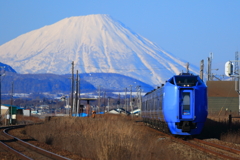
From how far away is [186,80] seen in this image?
2458 cm

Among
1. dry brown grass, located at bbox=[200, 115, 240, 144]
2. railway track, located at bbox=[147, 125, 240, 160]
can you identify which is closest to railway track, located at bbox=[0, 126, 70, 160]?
railway track, located at bbox=[147, 125, 240, 160]

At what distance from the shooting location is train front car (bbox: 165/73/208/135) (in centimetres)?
2392

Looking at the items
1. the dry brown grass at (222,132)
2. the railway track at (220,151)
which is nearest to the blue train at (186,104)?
the railway track at (220,151)

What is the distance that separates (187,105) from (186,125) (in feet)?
3.30

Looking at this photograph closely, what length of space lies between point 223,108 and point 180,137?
42.1 meters

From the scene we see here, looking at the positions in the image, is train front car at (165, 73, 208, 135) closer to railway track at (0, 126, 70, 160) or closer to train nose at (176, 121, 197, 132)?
train nose at (176, 121, 197, 132)

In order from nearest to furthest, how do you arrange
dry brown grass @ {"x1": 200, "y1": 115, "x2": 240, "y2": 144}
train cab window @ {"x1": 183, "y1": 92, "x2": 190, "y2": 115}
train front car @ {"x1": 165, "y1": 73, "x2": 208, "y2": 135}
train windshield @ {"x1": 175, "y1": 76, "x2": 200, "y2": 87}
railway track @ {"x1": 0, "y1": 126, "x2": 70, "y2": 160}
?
railway track @ {"x1": 0, "y1": 126, "x2": 70, "y2": 160}, train front car @ {"x1": 165, "y1": 73, "x2": 208, "y2": 135}, train cab window @ {"x1": 183, "y1": 92, "x2": 190, "y2": 115}, train windshield @ {"x1": 175, "y1": 76, "x2": 200, "y2": 87}, dry brown grass @ {"x1": 200, "y1": 115, "x2": 240, "y2": 144}

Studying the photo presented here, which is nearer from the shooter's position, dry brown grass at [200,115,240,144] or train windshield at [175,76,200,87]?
train windshield at [175,76,200,87]

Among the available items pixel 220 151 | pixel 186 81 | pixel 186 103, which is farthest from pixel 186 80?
pixel 220 151

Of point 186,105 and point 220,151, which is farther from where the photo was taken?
point 186,105

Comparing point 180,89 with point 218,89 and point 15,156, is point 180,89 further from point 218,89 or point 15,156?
point 218,89

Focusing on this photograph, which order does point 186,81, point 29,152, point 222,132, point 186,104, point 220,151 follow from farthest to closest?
1. point 222,132
2. point 186,81
3. point 186,104
4. point 220,151
5. point 29,152

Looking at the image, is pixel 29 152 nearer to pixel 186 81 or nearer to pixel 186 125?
pixel 186 125

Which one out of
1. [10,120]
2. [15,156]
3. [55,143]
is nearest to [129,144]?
[15,156]
